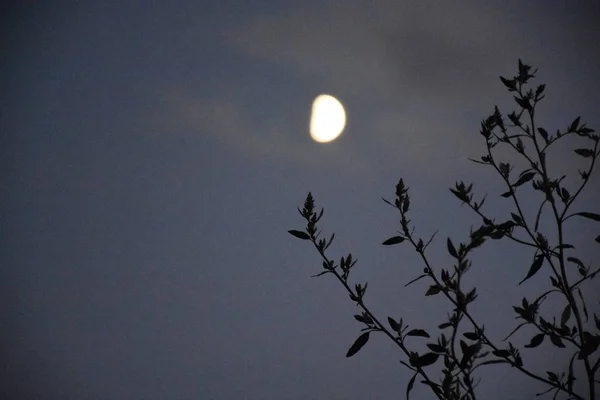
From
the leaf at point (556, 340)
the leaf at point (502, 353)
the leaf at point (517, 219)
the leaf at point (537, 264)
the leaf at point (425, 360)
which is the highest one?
the leaf at point (517, 219)

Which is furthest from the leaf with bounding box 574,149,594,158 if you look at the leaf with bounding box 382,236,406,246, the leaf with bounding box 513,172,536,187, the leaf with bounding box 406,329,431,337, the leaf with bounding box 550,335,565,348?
the leaf with bounding box 406,329,431,337

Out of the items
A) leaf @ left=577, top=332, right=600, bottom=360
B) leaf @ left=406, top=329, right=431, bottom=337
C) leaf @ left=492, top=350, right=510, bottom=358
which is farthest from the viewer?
leaf @ left=406, top=329, right=431, bottom=337

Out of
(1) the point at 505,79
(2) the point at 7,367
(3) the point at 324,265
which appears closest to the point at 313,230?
(3) the point at 324,265

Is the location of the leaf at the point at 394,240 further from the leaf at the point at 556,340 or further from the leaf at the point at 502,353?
the leaf at the point at 556,340

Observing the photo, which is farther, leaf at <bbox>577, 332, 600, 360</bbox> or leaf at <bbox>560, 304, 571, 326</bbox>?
leaf at <bbox>560, 304, 571, 326</bbox>

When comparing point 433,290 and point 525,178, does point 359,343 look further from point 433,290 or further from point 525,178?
point 525,178

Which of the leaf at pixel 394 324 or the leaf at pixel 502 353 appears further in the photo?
the leaf at pixel 394 324

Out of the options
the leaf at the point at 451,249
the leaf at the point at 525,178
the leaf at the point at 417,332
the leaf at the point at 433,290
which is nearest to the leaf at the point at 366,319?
the leaf at the point at 417,332

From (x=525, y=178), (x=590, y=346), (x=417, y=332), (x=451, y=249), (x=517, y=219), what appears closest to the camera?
(x=590, y=346)

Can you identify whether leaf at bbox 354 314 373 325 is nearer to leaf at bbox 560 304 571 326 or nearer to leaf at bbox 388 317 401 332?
leaf at bbox 388 317 401 332

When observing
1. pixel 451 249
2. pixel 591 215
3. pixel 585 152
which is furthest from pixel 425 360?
pixel 585 152

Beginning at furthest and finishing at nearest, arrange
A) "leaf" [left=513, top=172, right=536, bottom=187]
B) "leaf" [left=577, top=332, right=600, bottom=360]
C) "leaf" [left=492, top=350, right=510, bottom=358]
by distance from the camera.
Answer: "leaf" [left=513, top=172, right=536, bottom=187], "leaf" [left=492, top=350, right=510, bottom=358], "leaf" [left=577, top=332, right=600, bottom=360]

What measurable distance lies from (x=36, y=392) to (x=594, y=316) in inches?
4426

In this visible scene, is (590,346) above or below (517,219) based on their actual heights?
below
